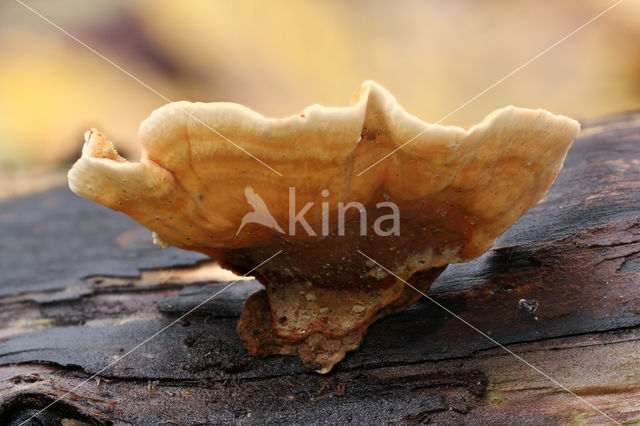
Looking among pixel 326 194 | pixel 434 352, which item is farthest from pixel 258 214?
pixel 434 352

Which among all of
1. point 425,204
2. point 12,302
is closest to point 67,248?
point 12,302

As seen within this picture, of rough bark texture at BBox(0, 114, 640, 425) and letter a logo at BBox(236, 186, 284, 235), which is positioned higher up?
letter a logo at BBox(236, 186, 284, 235)

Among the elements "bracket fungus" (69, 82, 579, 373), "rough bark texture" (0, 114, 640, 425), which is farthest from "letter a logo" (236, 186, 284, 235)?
"rough bark texture" (0, 114, 640, 425)

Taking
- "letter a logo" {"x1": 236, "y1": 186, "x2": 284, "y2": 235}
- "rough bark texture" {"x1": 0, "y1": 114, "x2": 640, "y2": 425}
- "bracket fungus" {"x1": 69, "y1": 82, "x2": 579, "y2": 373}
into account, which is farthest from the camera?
"rough bark texture" {"x1": 0, "y1": 114, "x2": 640, "y2": 425}

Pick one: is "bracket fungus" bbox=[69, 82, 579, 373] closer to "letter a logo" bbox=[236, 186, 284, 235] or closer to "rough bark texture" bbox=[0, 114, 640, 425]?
"letter a logo" bbox=[236, 186, 284, 235]

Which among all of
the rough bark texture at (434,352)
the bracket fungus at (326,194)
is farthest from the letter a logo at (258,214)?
the rough bark texture at (434,352)

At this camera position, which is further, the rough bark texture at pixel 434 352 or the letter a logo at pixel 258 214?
the rough bark texture at pixel 434 352

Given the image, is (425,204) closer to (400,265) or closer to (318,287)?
(400,265)

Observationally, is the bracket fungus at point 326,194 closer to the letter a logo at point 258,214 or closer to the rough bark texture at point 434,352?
the letter a logo at point 258,214
